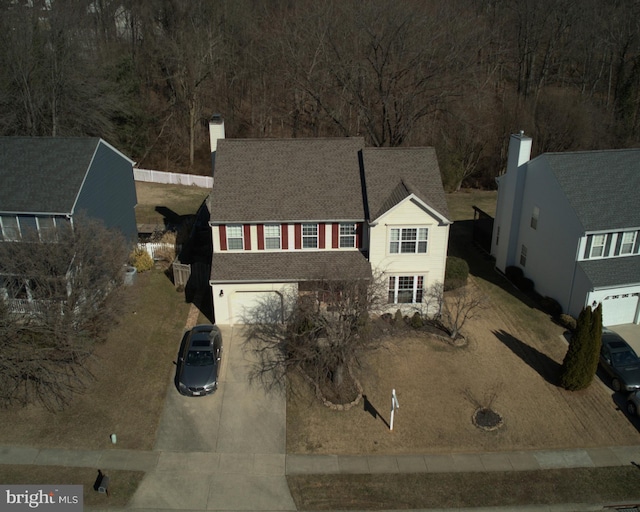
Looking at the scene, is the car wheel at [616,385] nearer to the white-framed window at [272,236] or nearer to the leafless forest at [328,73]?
the white-framed window at [272,236]

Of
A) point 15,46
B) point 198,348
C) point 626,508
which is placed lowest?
point 626,508

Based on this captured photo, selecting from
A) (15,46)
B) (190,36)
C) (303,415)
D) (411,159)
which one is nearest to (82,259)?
(303,415)

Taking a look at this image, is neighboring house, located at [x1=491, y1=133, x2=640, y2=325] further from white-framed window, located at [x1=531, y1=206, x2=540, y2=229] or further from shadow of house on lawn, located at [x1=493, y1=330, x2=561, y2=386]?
shadow of house on lawn, located at [x1=493, y1=330, x2=561, y2=386]

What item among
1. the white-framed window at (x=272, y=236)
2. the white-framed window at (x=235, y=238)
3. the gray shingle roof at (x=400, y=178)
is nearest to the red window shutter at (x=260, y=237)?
the white-framed window at (x=272, y=236)

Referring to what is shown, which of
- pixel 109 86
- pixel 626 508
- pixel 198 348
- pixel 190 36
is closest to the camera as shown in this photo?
pixel 626 508

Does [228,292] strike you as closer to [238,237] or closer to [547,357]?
[238,237]
